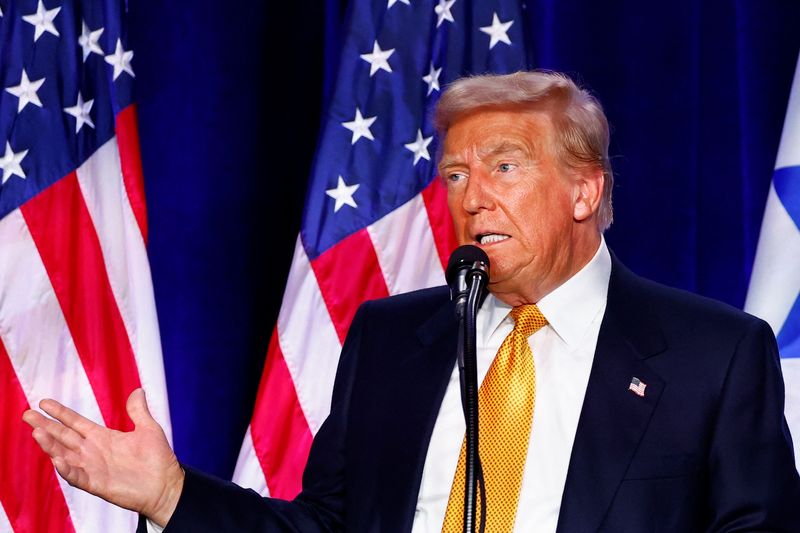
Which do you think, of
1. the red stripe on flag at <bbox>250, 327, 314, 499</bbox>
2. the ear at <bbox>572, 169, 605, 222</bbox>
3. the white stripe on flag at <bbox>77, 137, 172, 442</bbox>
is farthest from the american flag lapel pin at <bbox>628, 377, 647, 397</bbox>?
the white stripe on flag at <bbox>77, 137, 172, 442</bbox>

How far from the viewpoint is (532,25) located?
3203 millimetres

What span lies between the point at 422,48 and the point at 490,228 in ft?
4.02

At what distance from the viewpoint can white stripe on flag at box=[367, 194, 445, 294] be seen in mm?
2898

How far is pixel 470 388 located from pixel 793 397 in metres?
1.35

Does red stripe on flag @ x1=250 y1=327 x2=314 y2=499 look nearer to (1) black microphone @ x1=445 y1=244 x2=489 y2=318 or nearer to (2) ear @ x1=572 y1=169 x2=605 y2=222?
(2) ear @ x1=572 y1=169 x2=605 y2=222

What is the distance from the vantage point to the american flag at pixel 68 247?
272 cm

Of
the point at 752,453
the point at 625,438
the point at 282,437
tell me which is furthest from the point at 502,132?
the point at 282,437

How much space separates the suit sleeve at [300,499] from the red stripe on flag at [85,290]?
38.4 inches

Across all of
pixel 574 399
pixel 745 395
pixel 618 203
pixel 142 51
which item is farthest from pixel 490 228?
pixel 142 51

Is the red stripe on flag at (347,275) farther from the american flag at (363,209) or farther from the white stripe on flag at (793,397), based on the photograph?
the white stripe on flag at (793,397)

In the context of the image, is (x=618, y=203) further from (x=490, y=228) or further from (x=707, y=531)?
(x=707, y=531)

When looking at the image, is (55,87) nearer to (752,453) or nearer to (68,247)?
(68,247)

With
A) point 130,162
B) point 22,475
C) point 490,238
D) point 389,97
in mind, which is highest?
point 389,97

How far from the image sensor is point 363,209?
9.51 feet
